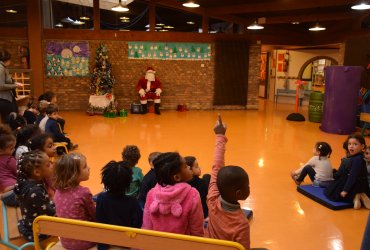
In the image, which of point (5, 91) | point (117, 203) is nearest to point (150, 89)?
point (5, 91)

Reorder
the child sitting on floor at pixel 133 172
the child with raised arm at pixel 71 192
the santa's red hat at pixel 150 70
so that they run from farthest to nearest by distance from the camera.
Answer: the santa's red hat at pixel 150 70 < the child sitting on floor at pixel 133 172 < the child with raised arm at pixel 71 192

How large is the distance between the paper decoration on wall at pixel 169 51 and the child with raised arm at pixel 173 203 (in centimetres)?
917

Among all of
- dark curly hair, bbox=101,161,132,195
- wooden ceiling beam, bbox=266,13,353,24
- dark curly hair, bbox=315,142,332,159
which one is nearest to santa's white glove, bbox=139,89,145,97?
wooden ceiling beam, bbox=266,13,353,24

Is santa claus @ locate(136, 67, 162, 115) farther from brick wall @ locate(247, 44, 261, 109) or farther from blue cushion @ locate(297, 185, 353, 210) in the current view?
blue cushion @ locate(297, 185, 353, 210)

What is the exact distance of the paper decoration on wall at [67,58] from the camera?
10.4 meters

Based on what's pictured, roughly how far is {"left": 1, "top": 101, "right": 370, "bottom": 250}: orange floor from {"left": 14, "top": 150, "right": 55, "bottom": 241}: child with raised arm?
1.62 metres

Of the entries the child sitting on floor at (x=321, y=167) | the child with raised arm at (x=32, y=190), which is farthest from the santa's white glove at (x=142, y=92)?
the child with raised arm at (x=32, y=190)

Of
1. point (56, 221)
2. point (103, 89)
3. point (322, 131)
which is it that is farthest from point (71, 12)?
point (56, 221)

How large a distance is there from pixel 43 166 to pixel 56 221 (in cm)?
99

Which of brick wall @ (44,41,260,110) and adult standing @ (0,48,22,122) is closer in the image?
adult standing @ (0,48,22,122)

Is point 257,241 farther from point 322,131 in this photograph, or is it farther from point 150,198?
point 322,131

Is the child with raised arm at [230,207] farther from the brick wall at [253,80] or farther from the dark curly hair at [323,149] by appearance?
the brick wall at [253,80]

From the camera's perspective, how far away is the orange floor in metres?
3.35

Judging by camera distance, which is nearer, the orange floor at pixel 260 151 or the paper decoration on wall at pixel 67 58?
the orange floor at pixel 260 151
